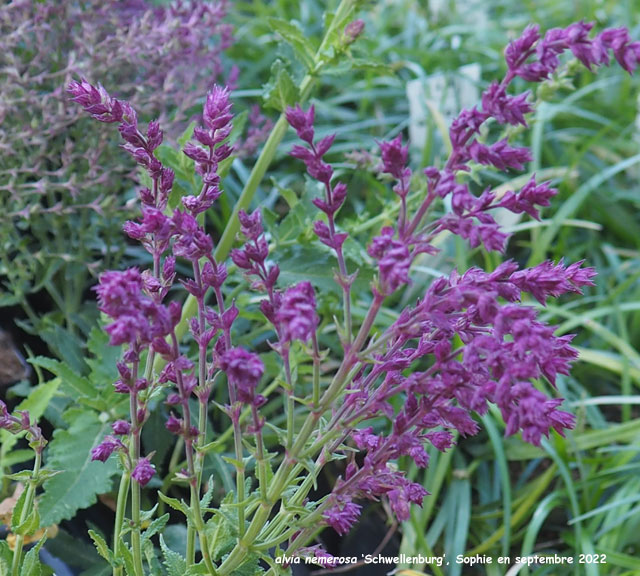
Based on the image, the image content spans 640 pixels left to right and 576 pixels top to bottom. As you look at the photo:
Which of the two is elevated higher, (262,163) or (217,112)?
(217,112)

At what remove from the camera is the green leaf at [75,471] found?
3.01 ft

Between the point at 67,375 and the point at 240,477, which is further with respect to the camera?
the point at 67,375

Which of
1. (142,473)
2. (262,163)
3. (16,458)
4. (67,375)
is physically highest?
(262,163)

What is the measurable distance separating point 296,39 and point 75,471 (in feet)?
2.22

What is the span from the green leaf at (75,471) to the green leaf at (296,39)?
611 mm

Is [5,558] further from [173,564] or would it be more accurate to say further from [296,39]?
[296,39]

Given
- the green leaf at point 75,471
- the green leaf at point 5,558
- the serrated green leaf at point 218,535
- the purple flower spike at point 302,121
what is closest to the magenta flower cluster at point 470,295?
the purple flower spike at point 302,121

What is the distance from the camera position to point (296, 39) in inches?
39.5

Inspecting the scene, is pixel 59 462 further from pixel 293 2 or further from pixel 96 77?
pixel 293 2

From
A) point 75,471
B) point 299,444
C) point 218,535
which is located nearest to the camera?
point 299,444

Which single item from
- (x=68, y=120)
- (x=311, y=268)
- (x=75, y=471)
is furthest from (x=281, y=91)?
(x=75, y=471)

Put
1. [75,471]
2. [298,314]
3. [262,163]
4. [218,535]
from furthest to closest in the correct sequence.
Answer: [262,163] < [75,471] < [218,535] < [298,314]

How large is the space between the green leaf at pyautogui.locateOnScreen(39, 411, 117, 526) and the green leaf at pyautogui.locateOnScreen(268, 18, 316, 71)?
0.61 m

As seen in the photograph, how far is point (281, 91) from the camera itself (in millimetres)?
975
